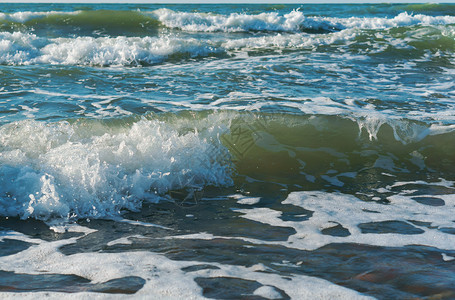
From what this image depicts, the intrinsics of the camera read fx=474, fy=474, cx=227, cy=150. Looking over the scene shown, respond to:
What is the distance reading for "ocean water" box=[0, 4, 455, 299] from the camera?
2.67 metres

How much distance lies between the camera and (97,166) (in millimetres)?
4039

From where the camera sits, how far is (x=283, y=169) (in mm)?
4871

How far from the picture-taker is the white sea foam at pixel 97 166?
12.3 ft

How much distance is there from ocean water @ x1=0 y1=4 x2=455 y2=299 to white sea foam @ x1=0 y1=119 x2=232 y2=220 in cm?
1

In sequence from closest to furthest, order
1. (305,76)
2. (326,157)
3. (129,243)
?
(129,243) → (326,157) → (305,76)

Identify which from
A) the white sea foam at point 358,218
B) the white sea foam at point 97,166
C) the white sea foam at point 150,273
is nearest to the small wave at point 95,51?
the white sea foam at point 97,166

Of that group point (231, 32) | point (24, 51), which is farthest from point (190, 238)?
point (231, 32)

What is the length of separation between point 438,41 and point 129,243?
40.1 ft

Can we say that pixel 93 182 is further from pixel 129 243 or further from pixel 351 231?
Result: pixel 351 231

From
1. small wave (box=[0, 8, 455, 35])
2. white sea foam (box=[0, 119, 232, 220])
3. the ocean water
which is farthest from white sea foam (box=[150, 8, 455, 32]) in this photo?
white sea foam (box=[0, 119, 232, 220])

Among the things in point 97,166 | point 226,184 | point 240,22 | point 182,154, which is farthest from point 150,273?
point 240,22

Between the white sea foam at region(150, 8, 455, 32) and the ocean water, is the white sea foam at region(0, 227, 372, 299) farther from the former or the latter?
the white sea foam at region(150, 8, 455, 32)

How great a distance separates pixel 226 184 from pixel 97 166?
1.20 metres

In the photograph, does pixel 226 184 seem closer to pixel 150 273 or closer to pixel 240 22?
pixel 150 273
